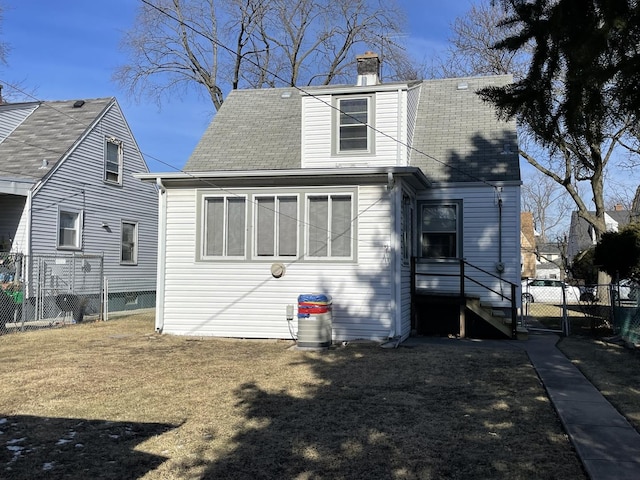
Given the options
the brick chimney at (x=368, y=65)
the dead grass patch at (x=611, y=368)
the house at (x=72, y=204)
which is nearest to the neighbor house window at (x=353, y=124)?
the brick chimney at (x=368, y=65)

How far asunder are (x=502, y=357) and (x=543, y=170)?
55.1 ft

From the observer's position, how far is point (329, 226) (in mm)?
11766

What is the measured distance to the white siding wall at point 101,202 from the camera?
16.9 metres

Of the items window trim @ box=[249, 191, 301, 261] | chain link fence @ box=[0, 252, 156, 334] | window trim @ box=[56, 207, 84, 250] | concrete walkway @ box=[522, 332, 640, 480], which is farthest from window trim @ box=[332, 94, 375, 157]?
window trim @ box=[56, 207, 84, 250]

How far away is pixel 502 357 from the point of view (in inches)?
388

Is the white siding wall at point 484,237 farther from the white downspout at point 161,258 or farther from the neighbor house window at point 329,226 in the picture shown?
the white downspout at point 161,258

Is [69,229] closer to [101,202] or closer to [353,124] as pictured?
[101,202]

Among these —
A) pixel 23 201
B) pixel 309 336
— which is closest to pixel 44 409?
pixel 309 336

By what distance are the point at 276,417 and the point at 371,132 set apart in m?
8.60

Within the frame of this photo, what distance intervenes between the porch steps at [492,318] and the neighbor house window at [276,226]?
4.05 m

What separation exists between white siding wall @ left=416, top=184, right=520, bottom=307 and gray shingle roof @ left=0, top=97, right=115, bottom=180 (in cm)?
1124

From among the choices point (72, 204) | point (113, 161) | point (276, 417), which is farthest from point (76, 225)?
point (276, 417)

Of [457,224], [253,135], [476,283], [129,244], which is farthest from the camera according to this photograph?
[129,244]

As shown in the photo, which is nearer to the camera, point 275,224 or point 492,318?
point 275,224
